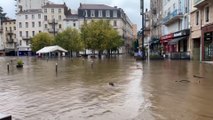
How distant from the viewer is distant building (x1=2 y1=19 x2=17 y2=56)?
118 meters

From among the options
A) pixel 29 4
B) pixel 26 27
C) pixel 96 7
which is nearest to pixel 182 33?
pixel 96 7

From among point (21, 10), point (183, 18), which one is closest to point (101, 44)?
point (183, 18)

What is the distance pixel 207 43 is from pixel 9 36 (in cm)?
9662

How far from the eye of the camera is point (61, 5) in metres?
106

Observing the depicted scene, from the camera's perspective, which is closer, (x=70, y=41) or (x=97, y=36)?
(x=97, y=36)

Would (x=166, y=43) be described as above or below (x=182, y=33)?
below

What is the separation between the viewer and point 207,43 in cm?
3416

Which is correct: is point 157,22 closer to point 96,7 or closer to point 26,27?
point 96,7

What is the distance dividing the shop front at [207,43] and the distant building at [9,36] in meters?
92.4

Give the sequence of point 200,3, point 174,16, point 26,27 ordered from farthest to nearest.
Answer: point 26,27 < point 174,16 < point 200,3

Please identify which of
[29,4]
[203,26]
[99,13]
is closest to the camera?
[203,26]

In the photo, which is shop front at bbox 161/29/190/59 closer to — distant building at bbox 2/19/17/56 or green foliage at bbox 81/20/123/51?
green foliage at bbox 81/20/123/51

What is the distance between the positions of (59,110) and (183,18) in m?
37.5

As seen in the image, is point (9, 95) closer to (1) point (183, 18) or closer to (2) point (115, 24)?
(1) point (183, 18)
